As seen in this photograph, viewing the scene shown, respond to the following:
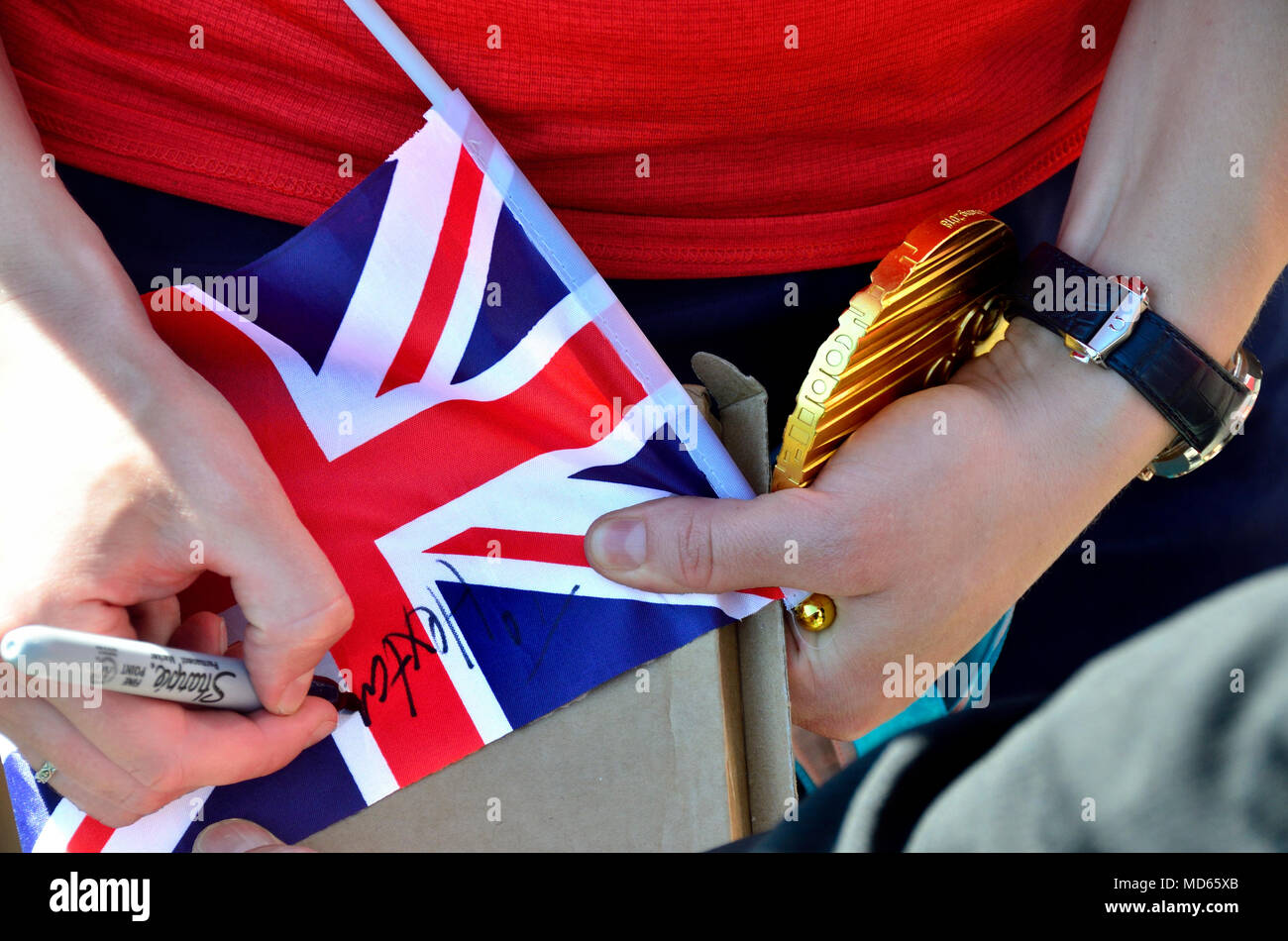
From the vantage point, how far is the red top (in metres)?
0.70

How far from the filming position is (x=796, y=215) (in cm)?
82

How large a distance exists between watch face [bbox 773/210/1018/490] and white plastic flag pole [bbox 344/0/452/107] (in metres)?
0.33

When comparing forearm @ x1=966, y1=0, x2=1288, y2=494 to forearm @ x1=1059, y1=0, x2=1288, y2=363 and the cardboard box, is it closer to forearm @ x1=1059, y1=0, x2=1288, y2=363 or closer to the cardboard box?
forearm @ x1=1059, y1=0, x2=1288, y2=363

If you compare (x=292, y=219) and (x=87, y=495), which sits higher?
(x=292, y=219)

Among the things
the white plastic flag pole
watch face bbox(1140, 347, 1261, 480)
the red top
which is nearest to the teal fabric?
watch face bbox(1140, 347, 1261, 480)

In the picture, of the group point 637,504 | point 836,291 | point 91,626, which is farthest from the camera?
point 836,291

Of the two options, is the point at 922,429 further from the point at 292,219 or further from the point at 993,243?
the point at 292,219

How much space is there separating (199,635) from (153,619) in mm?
35

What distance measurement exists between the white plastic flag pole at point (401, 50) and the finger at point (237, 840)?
0.53 m

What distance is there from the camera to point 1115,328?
0.76 m

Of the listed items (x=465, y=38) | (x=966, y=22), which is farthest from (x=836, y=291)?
(x=465, y=38)

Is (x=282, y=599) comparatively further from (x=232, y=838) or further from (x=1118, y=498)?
(x=1118, y=498)

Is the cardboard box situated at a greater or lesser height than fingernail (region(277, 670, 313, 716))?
lesser

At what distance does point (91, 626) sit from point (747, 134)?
0.57 meters
